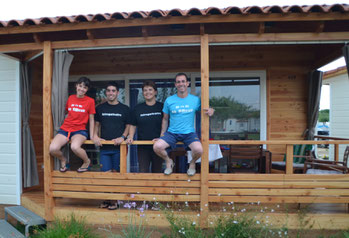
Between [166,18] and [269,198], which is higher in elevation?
[166,18]

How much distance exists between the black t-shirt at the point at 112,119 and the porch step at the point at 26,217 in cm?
150

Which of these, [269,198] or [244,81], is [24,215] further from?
[244,81]

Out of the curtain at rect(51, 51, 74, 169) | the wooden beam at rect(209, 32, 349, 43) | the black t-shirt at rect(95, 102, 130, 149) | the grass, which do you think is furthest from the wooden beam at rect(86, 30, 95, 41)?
the grass

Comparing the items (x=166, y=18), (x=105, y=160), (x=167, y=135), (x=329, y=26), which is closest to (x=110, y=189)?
(x=105, y=160)

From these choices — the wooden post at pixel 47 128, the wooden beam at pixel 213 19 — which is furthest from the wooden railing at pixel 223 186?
the wooden beam at pixel 213 19

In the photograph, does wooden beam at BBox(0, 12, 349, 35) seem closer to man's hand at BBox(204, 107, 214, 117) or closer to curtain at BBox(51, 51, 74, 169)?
curtain at BBox(51, 51, 74, 169)

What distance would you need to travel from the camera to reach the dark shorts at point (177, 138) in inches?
125

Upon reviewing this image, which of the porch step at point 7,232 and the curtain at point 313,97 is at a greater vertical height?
the curtain at point 313,97

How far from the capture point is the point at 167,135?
321 cm

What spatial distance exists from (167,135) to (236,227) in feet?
4.62

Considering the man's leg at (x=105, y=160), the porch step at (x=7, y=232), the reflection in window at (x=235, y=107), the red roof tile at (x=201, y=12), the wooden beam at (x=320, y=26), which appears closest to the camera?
the red roof tile at (x=201, y=12)

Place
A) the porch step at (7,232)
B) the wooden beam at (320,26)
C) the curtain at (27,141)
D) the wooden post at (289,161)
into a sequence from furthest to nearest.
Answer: the curtain at (27,141), the porch step at (7,232), the wooden post at (289,161), the wooden beam at (320,26)

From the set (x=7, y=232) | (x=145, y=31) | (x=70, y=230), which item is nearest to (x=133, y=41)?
(x=145, y=31)

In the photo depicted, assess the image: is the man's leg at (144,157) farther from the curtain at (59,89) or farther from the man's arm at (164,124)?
the curtain at (59,89)
